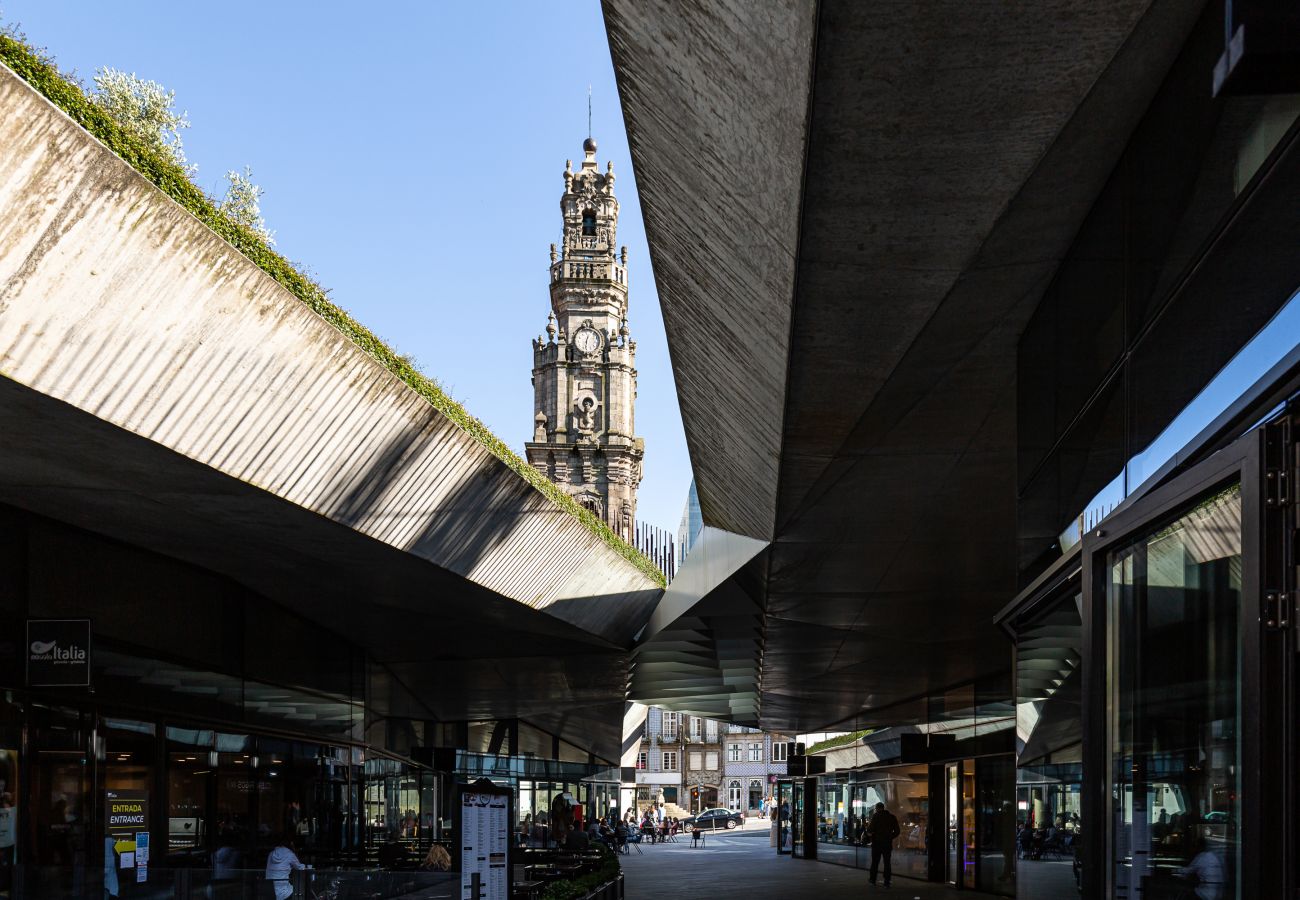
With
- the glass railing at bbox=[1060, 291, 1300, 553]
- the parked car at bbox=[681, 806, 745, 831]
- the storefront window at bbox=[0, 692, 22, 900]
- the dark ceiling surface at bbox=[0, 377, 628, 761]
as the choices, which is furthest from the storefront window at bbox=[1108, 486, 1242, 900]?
the parked car at bbox=[681, 806, 745, 831]

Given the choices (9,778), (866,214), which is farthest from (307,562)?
(866,214)

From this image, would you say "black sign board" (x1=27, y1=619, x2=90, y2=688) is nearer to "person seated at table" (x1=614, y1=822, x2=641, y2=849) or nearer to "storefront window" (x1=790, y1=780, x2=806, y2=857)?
"storefront window" (x1=790, y1=780, x2=806, y2=857)

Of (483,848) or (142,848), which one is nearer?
(483,848)

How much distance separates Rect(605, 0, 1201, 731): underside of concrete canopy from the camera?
213 inches

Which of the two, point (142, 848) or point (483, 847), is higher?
point (483, 847)

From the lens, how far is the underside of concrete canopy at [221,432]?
8625mm

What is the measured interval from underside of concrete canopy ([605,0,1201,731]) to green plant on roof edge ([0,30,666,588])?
292cm

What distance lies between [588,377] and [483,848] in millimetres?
104042

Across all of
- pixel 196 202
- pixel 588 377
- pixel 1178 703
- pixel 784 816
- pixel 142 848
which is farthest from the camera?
pixel 588 377

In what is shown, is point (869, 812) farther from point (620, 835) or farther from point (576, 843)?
point (620, 835)

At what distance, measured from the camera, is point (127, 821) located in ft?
49.8

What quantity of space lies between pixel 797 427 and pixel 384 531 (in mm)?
5482

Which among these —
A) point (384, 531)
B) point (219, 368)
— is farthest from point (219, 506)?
point (219, 368)

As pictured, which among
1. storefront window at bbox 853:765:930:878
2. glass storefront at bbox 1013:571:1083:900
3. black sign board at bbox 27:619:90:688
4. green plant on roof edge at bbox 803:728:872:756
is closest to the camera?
glass storefront at bbox 1013:571:1083:900
